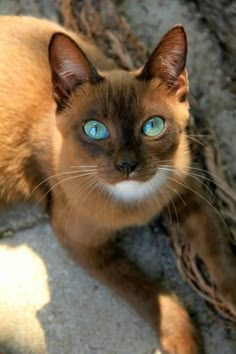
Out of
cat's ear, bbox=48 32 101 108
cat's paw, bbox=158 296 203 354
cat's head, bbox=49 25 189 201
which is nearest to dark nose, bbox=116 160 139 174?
cat's head, bbox=49 25 189 201

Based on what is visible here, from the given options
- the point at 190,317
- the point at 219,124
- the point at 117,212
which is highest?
the point at 219,124

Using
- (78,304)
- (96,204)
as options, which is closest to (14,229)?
(78,304)

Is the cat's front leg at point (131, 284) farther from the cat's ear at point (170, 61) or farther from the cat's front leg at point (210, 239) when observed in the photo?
the cat's ear at point (170, 61)

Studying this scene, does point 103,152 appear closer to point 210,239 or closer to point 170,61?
point 170,61

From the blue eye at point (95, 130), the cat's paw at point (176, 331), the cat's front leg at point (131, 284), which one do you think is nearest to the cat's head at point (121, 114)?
the blue eye at point (95, 130)

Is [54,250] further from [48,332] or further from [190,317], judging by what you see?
[190,317]

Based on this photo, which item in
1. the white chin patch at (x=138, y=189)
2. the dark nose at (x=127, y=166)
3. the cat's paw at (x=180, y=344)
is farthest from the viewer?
the cat's paw at (x=180, y=344)

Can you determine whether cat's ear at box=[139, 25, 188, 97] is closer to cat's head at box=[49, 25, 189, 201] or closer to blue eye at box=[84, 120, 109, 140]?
cat's head at box=[49, 25, 189, 201]

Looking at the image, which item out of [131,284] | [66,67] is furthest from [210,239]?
[66,67]
